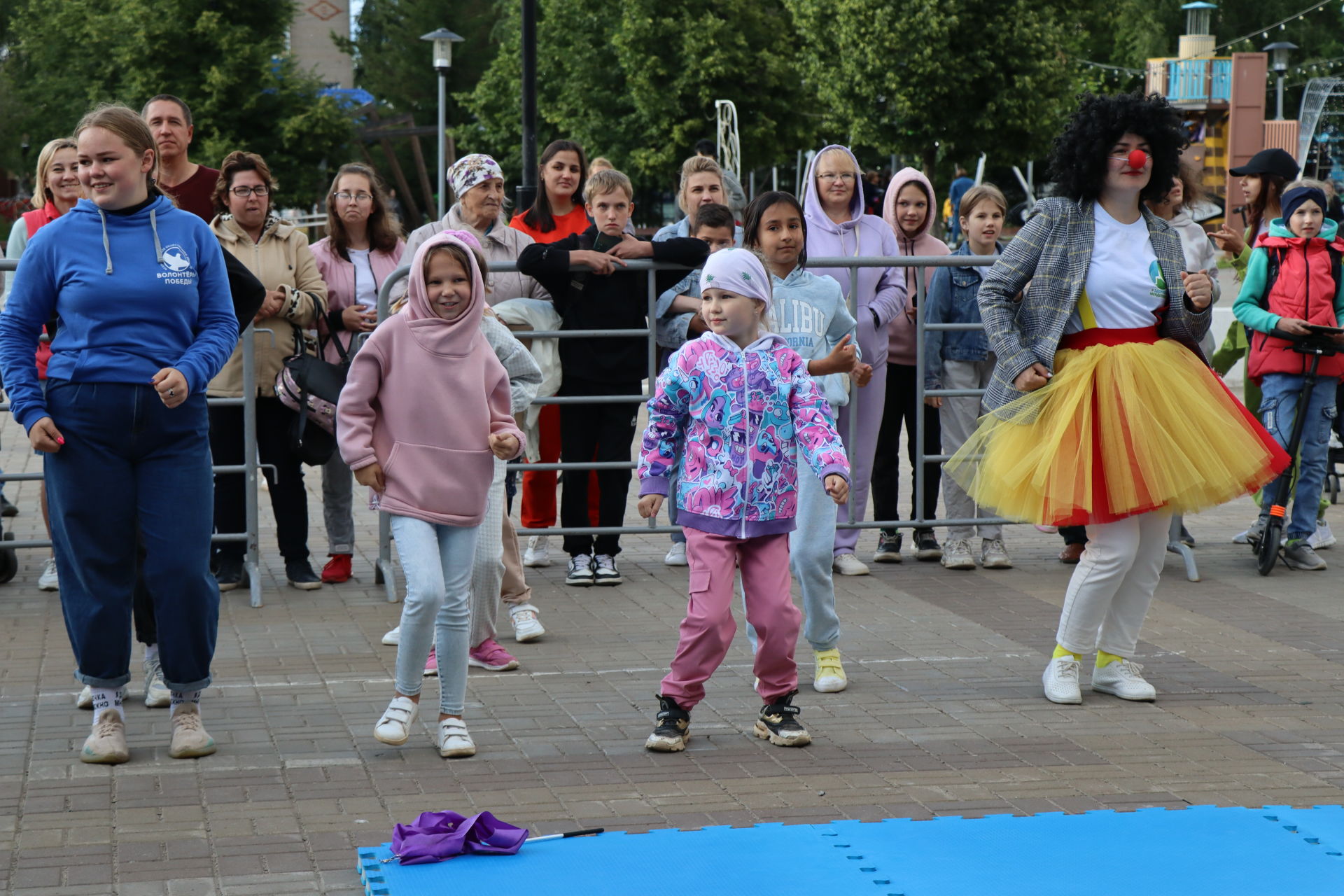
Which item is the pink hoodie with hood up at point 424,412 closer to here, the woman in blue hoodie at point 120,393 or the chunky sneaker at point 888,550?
the woman in blue hoodie at point 120,393

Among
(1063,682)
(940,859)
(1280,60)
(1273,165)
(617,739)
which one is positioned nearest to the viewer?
(940,859)

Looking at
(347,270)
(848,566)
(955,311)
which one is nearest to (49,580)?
(347,270)

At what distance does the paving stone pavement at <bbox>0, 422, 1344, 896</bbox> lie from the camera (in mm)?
4625

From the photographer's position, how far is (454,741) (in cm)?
532

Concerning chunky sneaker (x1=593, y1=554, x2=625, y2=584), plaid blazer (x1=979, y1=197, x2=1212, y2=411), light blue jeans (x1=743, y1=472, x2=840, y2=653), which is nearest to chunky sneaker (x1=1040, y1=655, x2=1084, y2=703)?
light blue jeans (x1=743, y1=472, x2=840, y2=653)

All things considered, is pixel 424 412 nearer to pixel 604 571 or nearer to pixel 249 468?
pixel 249 468

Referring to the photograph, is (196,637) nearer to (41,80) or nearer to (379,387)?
(379,387)

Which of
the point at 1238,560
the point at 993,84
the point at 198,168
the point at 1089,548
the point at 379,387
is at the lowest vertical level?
the point at 1238,560

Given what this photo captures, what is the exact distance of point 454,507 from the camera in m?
5.43

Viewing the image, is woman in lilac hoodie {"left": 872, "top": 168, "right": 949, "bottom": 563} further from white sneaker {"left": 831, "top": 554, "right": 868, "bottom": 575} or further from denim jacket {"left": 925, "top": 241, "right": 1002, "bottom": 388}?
white sneaker {"left": 831, "top": 554, "right": 868, "bottom": 575}

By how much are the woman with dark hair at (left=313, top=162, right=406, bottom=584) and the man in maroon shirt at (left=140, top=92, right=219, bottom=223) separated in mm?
591

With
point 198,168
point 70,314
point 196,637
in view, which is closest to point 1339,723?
point 196,637

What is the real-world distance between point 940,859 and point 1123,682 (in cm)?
211

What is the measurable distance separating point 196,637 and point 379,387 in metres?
Answer: 1.02
